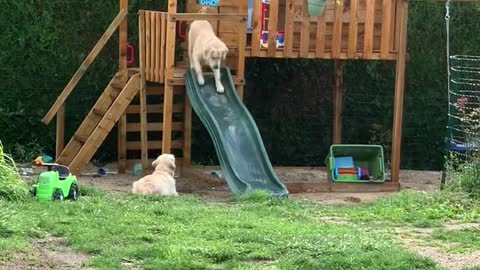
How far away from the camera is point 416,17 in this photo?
50.1ft

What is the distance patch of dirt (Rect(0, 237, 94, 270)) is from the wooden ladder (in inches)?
227

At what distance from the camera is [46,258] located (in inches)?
261

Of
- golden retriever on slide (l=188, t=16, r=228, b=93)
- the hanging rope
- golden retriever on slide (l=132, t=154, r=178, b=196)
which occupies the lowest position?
golden retriever on slide (l=132, t=154, r=178, b=196)

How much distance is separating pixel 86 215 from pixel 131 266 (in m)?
1.83

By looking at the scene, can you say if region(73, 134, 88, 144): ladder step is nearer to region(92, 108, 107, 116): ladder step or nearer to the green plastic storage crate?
region(92, 108, 107, 116): ladder step

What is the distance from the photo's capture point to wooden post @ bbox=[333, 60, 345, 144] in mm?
14305

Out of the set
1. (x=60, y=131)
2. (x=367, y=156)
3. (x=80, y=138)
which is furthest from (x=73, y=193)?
(x=367, y=156)

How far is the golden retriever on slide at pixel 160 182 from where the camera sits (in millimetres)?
10461

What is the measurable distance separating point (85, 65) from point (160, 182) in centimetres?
338

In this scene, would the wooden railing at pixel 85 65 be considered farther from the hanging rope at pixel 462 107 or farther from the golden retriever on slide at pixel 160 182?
the hanging rope at pixel 462 107

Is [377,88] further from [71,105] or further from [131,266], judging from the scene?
[131,266]

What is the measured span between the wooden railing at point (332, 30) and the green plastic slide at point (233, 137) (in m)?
0.81

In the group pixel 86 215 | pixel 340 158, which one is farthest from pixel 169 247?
pixel 340 158

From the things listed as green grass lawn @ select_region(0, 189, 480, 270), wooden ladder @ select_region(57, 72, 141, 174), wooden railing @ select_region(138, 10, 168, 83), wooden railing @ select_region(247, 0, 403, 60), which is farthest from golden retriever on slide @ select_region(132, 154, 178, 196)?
wooden railing @ select_region(247, 0, 403, 60)
